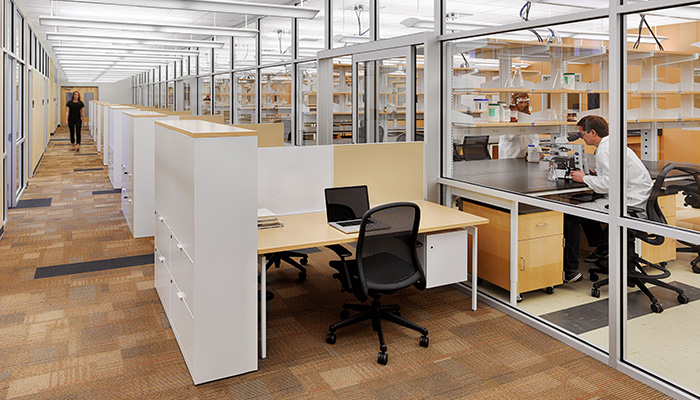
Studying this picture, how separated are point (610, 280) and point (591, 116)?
874 mm

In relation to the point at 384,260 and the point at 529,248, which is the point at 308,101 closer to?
the point at 529,248

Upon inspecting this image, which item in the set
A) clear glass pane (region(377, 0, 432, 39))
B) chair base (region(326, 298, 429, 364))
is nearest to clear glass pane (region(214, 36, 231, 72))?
clear glass pane (region(377, 0, 432, 39))

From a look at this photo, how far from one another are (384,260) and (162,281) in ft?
5.07

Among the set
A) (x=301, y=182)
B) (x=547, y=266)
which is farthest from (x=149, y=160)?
(x=547, y=266)

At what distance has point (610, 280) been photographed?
2.87 meters

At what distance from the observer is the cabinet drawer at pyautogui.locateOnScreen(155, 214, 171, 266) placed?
3.33m

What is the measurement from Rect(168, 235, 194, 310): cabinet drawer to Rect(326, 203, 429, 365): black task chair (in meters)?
0.78

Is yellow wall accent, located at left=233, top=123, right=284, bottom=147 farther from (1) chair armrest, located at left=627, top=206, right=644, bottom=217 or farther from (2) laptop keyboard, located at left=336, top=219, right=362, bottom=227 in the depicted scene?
(1) chair armrest, located at left=627, top=206, right=644, bottom=217

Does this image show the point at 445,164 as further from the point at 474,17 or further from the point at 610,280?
the point at 610,280

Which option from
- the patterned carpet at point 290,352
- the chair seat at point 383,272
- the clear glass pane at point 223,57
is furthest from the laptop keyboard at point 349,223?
the clear glass pane at point 223,57

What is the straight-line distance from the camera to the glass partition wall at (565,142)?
257cm

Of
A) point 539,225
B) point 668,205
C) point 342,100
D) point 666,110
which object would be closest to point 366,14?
point 342,100

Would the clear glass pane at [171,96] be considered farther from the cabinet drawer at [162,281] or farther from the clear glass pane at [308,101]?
the cabinet drawer at [162,281]

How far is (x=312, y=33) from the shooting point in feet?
22.0
